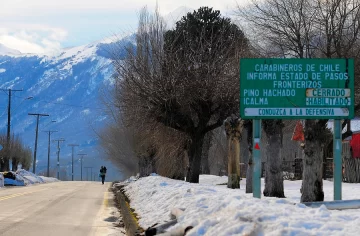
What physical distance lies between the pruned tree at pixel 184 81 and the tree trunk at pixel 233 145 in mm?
2132

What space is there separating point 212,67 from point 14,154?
236 feet

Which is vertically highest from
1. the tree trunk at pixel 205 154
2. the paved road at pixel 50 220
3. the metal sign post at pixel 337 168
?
the tree trunk at pixel 205 154

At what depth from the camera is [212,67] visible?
86.6ft

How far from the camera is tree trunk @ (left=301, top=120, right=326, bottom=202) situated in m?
17.0

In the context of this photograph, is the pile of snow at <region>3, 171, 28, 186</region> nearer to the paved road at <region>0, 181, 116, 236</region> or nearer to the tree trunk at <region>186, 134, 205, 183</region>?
the tree trunk at <region>186, 134, 205, 183</region>

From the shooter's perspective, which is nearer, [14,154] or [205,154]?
[205,154]

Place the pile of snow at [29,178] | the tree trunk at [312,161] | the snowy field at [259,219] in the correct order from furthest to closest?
the pile of snow at [29,178] < the tree trunk at [312,161] < the snowy field at [259,219]

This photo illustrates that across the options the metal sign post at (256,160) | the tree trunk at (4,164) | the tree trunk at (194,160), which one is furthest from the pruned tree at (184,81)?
the tree trunk at (4,164)

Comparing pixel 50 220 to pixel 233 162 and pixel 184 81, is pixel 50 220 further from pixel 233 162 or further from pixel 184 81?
pixel 184 81

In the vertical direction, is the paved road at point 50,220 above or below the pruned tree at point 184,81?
below

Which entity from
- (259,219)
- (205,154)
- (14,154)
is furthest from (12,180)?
(14,154)

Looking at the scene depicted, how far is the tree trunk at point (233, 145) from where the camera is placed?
76.1ft

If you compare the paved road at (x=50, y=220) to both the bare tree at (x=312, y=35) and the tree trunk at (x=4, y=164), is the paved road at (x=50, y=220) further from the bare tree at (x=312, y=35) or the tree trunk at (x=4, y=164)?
the tree trunk at (x=4, y=164)

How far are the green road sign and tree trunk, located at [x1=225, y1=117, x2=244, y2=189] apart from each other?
8.60 m
